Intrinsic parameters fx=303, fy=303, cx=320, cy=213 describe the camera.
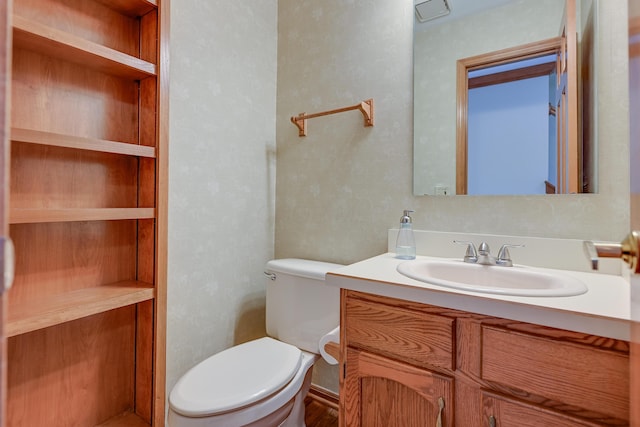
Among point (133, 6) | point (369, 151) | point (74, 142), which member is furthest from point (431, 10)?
point (74, 142)

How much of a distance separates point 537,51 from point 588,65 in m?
0.16

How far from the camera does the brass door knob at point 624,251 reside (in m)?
0.35

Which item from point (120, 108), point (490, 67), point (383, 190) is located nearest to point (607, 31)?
point (490, 67)

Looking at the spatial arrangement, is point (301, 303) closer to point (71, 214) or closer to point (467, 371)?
point (467, 371)

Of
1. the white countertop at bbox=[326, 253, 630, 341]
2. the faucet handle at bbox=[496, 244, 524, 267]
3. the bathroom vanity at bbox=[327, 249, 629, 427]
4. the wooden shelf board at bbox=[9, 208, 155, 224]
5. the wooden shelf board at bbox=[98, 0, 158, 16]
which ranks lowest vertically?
the bathroom vanity at bbox=[327, 249, 629, 427]

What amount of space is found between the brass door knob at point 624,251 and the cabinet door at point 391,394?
0.47m

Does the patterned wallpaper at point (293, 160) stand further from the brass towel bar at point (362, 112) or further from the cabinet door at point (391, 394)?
the cabinet door at point (391, 394)

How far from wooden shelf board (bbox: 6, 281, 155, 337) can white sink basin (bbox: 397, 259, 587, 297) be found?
90 centimetres

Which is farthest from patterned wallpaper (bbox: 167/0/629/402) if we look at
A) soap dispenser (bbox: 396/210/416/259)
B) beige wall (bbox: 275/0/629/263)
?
soap dispenser (bbox: 396/210/416/259)

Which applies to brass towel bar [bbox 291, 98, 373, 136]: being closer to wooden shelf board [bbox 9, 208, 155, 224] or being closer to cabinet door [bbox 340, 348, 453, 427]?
wooden shelf board [bbox 9, 208, 155, 224]

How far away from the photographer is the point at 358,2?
147 centimetres

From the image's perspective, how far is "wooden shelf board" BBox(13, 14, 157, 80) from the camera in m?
0.81

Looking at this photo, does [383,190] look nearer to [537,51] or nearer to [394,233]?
[394,233]

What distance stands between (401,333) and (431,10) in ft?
4.26
